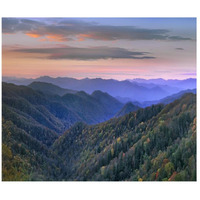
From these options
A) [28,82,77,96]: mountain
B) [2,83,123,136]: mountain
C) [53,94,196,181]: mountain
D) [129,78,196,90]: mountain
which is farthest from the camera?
[2,83,123,136]: mountain

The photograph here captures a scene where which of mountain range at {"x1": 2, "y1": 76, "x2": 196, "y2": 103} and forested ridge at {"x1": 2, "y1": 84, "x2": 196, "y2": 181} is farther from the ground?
mountain range at {"x1": 2, "y1": 76, "x2": 196, "y2": 103}

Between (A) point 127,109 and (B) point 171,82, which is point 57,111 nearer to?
(A) point 127,109

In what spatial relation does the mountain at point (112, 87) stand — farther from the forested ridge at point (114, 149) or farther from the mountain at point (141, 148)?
the mountain at point (141, 148)

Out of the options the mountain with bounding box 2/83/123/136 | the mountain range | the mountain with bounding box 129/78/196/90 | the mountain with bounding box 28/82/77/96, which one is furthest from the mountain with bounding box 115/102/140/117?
the mountain with bounding box 28/82/77/96

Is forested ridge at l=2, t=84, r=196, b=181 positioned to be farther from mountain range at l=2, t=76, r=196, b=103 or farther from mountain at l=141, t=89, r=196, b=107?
mountain range at l=2, t=76, r=196, b=103

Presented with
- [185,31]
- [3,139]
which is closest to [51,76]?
[3,139]

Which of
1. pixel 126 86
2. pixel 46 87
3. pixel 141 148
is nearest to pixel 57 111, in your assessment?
pixel 46 87
